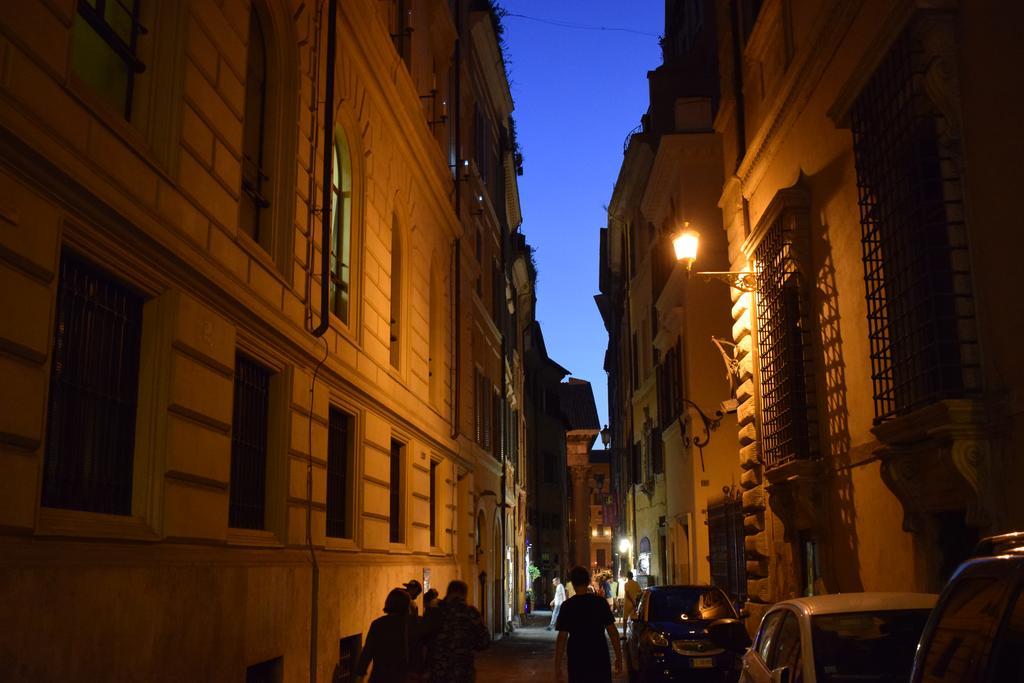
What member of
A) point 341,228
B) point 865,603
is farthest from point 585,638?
point 341,228

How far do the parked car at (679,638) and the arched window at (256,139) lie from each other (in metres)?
7.89

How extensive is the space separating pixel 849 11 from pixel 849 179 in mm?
1870

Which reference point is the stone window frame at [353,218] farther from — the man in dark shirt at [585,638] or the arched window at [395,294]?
the man in dark shirt at [585,638]

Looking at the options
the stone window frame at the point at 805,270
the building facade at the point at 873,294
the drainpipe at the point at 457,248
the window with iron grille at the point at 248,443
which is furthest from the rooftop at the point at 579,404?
the window with iron grille at the point at 248,443

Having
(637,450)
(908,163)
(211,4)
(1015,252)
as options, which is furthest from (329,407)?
(637,450)

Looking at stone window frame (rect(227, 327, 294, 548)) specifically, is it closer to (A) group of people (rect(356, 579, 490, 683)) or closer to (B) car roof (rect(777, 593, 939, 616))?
(A) group of people (rect(356, 579, 490, 683))

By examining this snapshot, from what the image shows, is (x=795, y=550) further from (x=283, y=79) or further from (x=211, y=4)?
(x=211, y=4)

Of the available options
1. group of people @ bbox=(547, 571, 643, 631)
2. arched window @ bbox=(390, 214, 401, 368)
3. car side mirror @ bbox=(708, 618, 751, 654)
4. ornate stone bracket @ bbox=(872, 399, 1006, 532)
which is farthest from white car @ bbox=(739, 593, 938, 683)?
arched window @ bbox=(390, 214, 401, 368)

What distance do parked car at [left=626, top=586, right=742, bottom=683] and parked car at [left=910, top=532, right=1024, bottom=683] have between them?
10011 millimetres

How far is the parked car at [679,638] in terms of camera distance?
50.8 feet

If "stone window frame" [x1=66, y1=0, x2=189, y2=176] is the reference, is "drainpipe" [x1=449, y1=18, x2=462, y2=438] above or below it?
above

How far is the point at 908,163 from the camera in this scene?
1031 centimetres

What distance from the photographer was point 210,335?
382 inches

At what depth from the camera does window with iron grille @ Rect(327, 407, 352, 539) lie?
14242mm
